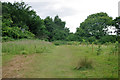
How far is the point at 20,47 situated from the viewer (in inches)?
292

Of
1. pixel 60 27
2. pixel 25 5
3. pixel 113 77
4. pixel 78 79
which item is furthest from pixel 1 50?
pixel 60 27

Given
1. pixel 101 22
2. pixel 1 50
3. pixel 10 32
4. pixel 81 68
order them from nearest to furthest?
pixel 81 68 < pixel 1 50 < pixel 101 22 < pixel 10 32

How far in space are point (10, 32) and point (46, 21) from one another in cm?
1556

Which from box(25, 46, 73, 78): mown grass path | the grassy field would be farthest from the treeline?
box(25, 46, 73, 78): mown grass path

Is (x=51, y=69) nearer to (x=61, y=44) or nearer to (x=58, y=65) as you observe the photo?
(x=58, y=65)

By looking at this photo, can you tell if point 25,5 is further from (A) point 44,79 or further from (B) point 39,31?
(A) point 44,79

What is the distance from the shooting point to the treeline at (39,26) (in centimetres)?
864

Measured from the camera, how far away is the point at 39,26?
2158 centimetres

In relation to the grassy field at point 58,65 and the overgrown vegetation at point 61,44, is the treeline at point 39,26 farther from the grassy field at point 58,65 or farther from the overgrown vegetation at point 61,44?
the grassy field at point 58,65

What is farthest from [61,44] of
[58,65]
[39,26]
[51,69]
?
[51,69]

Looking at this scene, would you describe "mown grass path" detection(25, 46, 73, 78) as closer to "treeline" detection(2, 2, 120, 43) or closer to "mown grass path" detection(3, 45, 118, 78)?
"mown grass path" detection(3, 45, 118, 78)

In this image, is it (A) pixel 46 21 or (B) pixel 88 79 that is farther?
(A) pixel 46 21

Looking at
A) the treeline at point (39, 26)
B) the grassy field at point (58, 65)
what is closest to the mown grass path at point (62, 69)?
the grassy field at point (58, 65)

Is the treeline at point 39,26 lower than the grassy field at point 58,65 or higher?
higher
